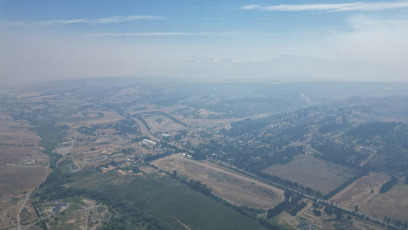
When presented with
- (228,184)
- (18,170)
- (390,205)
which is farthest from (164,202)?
(390,205)

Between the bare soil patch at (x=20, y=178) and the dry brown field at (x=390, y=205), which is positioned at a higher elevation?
the bare soil patch at (x=20, y=178)

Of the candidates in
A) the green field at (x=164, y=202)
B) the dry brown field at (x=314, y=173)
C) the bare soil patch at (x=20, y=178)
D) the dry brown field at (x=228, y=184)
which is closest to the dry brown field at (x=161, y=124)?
the dry brown field at (x=228, y=184)

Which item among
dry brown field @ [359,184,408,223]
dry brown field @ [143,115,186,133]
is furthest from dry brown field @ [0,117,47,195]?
dry brown field @ [359,184,408,223]

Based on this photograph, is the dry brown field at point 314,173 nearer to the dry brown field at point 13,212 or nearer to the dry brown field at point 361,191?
the dry brown field at point 361,191

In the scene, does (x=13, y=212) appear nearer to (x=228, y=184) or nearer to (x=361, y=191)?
(x=228, y=184)

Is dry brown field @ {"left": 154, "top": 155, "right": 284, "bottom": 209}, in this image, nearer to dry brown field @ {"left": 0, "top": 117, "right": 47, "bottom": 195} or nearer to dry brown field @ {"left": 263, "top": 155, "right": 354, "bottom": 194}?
dry brown field @ {"left": 263, "top": 155, "right": 354, "bottom": 194}

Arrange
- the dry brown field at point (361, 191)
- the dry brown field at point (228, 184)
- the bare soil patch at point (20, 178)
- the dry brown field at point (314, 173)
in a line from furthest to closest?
the dry brown field at point (314, 173), the bare soil patch at point (20, 178), the dry brown field at point (228, 184), the dry brown field at point (361, 191)

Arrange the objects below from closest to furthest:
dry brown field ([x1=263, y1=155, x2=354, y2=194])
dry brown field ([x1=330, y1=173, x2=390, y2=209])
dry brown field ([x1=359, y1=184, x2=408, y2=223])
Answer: dry brown field ([x1=359, y1=184, x2=408, y2=223]) < dry brown field ([x1=330, y1=173, x2=390, y2=209]) < dry brown field ([x1=263, y1=155, x2=354, y2=194])
